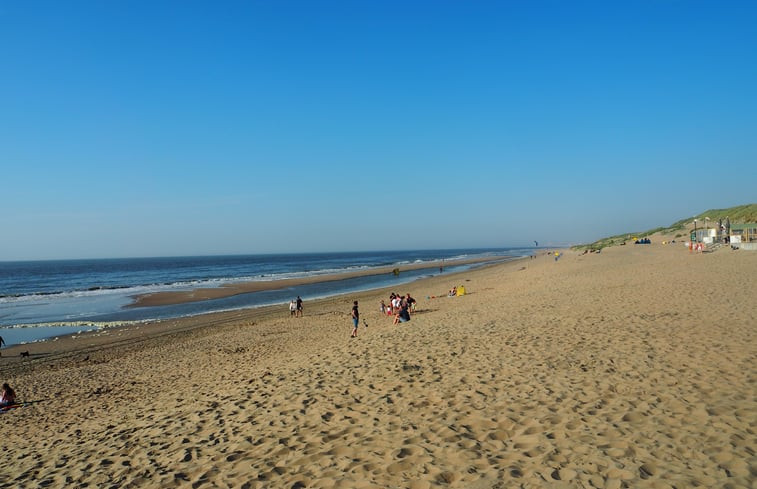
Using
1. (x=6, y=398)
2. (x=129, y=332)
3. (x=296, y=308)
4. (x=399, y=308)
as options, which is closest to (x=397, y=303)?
(x=399, y=308)

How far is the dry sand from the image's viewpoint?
17.0 ft

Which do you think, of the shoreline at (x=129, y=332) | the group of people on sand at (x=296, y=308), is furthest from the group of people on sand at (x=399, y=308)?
the shoreline at (x=129, y=332)

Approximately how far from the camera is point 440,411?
6883 millimetres

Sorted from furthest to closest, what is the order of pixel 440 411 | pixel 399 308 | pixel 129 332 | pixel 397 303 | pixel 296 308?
pixel 296 308 < pixel 129 332 < pixel 397 303 < pixel 399 308 < pixel 440 411

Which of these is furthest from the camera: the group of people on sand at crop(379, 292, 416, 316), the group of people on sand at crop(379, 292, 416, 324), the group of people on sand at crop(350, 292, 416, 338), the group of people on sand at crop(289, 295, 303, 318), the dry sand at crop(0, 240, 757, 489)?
the group of people on sand at crop(289, 295, 303, 318)

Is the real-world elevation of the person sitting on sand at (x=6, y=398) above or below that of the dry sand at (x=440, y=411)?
below

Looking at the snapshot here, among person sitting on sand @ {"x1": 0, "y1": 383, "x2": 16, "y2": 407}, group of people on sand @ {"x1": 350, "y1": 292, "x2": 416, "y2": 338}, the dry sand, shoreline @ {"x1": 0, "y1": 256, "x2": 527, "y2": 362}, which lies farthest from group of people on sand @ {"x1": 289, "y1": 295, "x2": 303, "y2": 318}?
person sitting on sand @ {"x1": 0, "y1": 383, "x2": 16, "y2": 407}

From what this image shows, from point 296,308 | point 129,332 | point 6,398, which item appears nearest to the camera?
point 6,398

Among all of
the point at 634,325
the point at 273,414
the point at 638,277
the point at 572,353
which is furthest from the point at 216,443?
the point at 638,277

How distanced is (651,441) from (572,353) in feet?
13.7

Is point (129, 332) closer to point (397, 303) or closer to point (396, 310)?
point (396, 310)

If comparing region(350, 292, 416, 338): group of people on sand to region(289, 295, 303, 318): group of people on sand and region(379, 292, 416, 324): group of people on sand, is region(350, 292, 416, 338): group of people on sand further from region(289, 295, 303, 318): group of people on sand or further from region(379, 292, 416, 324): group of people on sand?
region(289, 295, 303, 318): group of people on sand

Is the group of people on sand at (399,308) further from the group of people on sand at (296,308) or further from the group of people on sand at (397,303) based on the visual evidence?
the group of people on sand at (296,308)

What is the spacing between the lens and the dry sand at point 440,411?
5.18m
